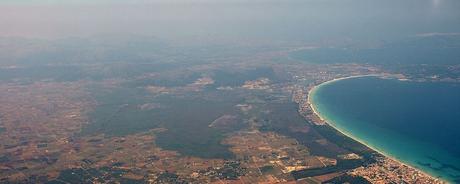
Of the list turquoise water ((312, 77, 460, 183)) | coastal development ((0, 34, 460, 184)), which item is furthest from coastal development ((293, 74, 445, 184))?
turquoise water ((312, 77, 460, 183))

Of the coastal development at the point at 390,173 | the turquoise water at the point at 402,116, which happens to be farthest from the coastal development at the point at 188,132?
the turquoise water at the point at 402,116

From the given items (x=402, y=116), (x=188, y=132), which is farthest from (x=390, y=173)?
(x=188, y=132)

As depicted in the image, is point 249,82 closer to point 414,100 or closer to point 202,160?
point 414,100

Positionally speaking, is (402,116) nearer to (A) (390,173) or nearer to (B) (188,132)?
(A) (390,173)

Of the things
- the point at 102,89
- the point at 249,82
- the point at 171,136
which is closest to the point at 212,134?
the point at 171,136

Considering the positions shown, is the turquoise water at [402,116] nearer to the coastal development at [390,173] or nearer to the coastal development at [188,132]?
the coastal development at [390,173]

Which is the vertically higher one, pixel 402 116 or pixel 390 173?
pixel 402 116

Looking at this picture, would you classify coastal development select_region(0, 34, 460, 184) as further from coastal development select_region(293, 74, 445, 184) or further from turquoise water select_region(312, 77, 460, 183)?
turquoise water select_region(312, 77, 460, 183)

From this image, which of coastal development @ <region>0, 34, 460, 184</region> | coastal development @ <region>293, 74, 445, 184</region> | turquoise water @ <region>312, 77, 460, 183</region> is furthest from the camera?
turquoise water @ <region>312, 77, 460, 183</region>
